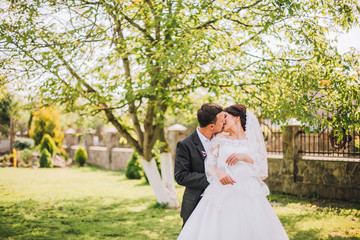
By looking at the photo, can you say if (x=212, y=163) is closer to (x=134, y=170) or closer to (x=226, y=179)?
(x=226, y=179)

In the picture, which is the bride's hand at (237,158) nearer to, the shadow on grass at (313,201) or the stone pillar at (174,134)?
the shadow on grass at (313,201)

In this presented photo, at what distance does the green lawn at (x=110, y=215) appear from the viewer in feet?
21.0

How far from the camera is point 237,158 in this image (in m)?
3.33

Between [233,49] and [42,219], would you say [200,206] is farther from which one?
[42,219]

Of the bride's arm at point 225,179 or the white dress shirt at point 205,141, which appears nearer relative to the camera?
the bride's arm at point 225,179

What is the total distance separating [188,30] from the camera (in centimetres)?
579

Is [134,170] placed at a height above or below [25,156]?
below

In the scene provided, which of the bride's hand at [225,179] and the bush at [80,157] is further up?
the bride's hand at [225,179]

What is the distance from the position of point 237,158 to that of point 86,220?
5472mm

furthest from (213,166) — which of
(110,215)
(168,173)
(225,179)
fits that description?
(168,173)

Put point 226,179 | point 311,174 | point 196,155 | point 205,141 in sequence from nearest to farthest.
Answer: point 226,179 → point 196,155 → point 205,141 → point 311,174

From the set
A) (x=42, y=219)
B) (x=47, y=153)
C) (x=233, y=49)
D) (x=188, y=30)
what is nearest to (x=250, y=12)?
(x=233, y=49)

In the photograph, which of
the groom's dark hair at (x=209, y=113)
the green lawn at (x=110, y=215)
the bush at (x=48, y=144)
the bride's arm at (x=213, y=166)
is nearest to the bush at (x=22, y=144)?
the bush at (x=48, y=144)

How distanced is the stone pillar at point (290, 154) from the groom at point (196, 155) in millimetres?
7321
